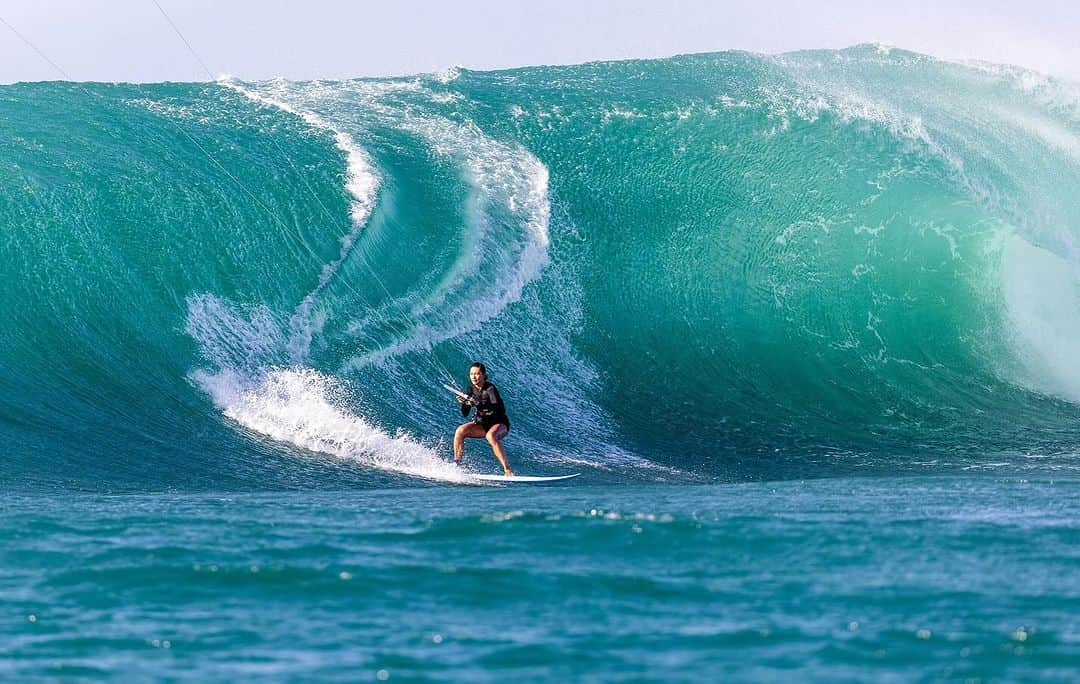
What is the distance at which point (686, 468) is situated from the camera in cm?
1127

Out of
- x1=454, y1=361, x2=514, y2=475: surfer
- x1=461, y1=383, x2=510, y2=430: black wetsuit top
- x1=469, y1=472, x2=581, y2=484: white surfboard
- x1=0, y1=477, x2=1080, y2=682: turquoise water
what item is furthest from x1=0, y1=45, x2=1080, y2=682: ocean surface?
x1=461, y1=383, x2=510, y2=430: black wetsuit top

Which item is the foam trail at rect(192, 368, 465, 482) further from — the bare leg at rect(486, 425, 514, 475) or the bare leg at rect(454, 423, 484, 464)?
the bare leg at rect(486, 425, 514, 475)

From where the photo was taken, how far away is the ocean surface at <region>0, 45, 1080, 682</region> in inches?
226

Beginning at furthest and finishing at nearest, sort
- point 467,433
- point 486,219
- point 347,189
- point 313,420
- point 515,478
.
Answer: point 347,189 → point 486,219 → point 313,420 → point 467,433 → point 515,478

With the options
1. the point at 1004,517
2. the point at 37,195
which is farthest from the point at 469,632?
the point at 37,195

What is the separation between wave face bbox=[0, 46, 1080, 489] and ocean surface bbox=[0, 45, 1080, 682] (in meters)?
0.05

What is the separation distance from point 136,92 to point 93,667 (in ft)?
46.1

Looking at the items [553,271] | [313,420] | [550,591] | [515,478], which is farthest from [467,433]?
[550,591]

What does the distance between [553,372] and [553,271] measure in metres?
1.76

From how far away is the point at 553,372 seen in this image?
43.5 ft

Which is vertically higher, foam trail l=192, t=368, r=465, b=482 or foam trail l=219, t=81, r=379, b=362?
foam trail l=219, t=81, r=379, b=362

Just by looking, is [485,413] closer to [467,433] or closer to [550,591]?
[467,433]

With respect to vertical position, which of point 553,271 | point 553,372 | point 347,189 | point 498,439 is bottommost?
point 498,439

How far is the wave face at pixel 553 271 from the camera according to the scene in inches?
466
